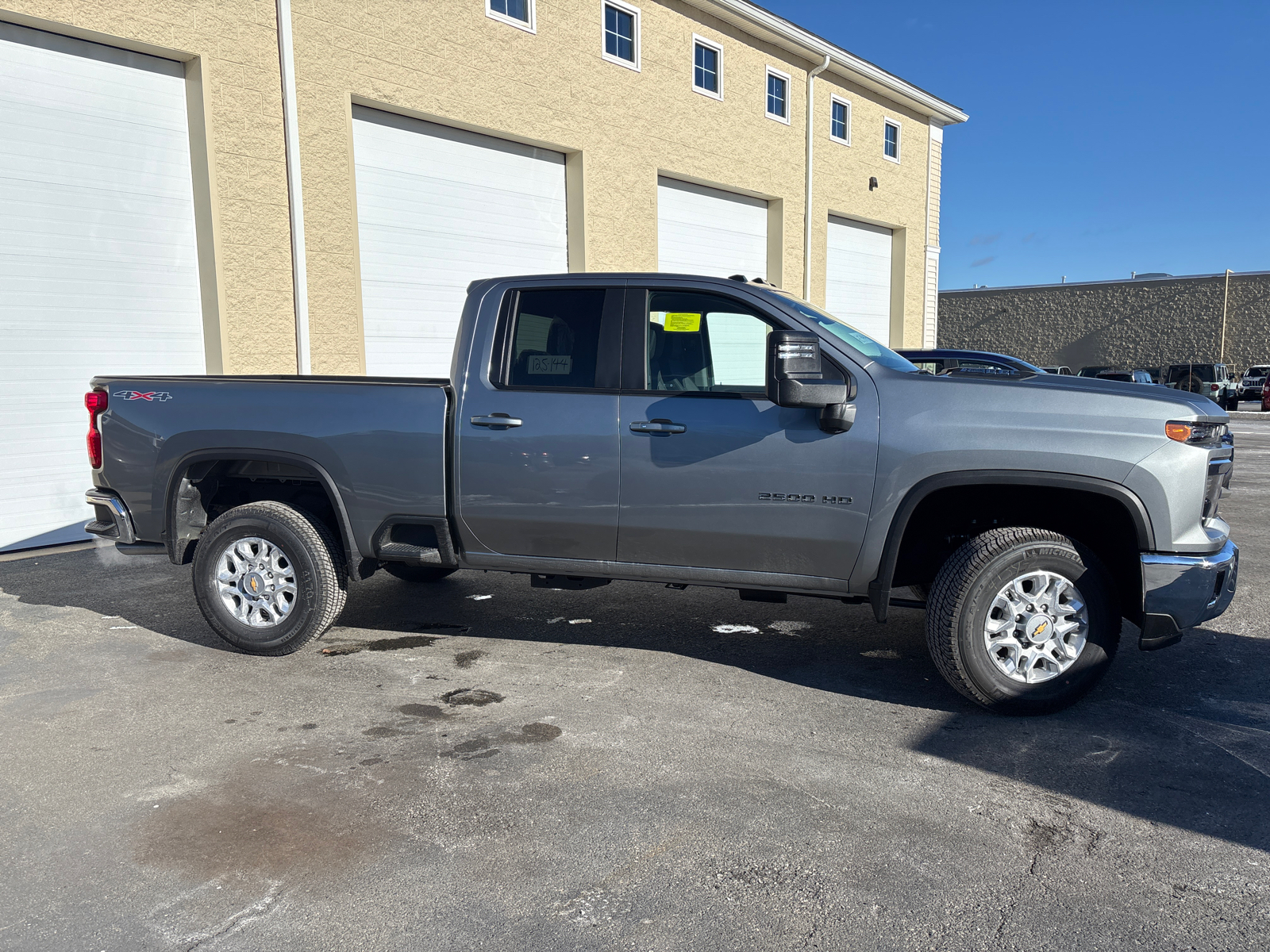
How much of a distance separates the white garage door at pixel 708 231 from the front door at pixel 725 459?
9856 millimetres

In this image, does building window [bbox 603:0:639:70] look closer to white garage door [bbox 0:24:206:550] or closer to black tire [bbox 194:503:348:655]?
white garage door [bbox 0:24:206:550]

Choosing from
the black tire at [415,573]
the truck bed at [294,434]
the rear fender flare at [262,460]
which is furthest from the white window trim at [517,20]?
the rear fender flare at [262,460]

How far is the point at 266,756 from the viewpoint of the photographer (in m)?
3.84

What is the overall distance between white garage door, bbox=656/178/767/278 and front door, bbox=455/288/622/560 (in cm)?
984

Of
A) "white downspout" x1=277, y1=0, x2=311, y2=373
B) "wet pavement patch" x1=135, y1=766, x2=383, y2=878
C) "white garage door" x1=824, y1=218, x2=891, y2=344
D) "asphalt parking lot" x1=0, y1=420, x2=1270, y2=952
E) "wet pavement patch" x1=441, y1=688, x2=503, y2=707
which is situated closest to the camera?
"asphalt parking lot" x1=0, y1=420, x2=1270, y2=952

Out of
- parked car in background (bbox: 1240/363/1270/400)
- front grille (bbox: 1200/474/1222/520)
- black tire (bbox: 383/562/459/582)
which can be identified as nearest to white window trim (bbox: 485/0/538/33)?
black tire (bbox: 383/562/459/582)

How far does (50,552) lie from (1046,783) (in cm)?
863

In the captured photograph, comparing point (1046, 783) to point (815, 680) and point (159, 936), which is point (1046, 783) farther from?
point (159, 936)

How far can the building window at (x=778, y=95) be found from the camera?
16.7m

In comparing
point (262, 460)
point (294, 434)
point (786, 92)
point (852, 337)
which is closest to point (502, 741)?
point (294, 434)

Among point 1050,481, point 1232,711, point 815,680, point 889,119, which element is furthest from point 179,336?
point 889,119

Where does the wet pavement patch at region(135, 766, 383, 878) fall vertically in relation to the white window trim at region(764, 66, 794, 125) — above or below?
below

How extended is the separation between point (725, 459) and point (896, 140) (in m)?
18.3

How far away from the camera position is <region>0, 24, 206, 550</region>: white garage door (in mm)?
8344
